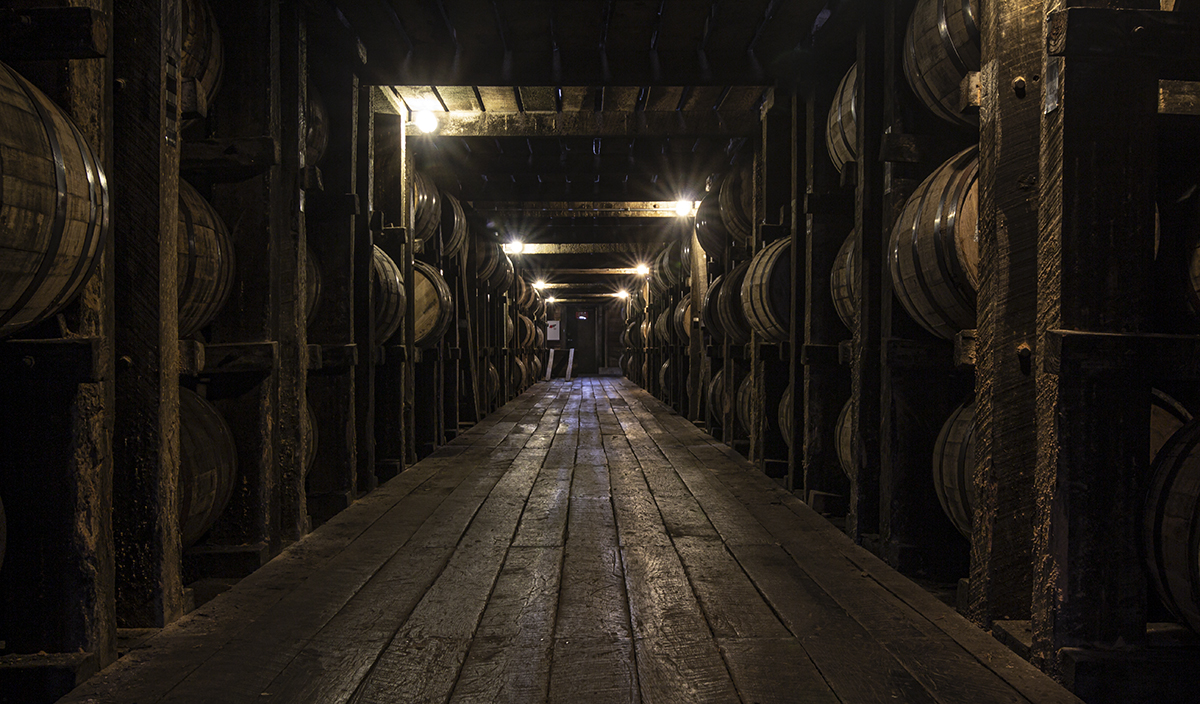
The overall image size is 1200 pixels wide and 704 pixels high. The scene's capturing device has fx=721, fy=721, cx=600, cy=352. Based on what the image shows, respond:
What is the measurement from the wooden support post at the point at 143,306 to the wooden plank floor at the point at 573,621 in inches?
10.4

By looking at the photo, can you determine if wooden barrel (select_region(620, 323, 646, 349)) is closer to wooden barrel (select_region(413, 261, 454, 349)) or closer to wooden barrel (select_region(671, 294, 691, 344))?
wooden barrel (select_region(671, 294, 691, 344))

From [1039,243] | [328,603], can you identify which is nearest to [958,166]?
[1039,243]

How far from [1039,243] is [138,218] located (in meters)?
2.81

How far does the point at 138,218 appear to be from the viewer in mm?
2371

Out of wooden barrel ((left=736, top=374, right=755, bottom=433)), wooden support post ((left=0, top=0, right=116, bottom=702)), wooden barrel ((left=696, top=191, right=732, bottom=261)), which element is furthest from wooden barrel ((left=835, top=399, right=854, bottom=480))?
wooden barrel ((left=696, top=191, right=732, bottom=261))

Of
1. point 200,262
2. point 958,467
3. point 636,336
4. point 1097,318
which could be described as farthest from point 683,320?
point 636,336

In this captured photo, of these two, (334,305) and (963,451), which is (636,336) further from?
(963,451)

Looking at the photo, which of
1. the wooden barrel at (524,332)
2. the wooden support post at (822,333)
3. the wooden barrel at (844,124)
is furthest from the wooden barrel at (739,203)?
the wooden barrel at (524,332)

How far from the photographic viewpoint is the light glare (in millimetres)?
5996

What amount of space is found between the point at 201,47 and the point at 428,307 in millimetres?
3475

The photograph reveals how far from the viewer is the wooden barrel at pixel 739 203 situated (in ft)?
20.9

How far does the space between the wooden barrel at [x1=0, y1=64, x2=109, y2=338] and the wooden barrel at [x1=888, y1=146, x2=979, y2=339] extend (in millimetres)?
2723

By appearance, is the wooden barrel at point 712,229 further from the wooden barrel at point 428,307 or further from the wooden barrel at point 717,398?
the wooden barrel at point 428,307

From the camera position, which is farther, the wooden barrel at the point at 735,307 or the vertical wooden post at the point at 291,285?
the wooden barrel at the point at 735,307
